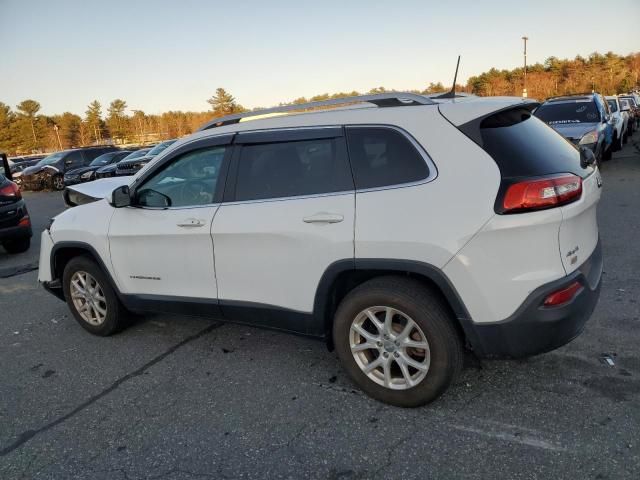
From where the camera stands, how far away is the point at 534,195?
8.34ft

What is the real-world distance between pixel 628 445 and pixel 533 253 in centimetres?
105

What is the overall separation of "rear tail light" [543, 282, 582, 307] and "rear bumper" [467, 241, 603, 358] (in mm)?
20

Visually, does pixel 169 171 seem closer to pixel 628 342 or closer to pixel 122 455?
pixel 122 455

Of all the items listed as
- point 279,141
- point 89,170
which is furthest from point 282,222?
point 89,170

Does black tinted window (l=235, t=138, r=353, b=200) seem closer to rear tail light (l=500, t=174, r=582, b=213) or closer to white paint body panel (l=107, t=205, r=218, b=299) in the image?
white paint body panel (l=107, t=205, r=218, b=299)

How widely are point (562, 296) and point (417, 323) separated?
759 mm

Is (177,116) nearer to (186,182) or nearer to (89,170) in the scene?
(89,170)

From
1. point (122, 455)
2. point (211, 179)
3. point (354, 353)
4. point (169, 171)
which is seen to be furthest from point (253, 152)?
point (122, 455)

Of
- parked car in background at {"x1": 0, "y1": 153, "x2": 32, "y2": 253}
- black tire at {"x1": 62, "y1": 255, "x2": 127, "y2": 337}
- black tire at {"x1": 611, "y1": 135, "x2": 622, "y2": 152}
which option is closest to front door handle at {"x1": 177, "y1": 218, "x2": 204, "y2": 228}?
black tire at {"x1": 62, "y1": 255, "x2": 127, "y2": 337}

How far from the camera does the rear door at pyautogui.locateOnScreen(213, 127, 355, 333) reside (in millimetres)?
3010

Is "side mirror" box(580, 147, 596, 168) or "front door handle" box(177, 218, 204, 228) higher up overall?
"side mirror" box(580, 147, 596, 168)

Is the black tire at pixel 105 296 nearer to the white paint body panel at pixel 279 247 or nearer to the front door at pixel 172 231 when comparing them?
the front door at pixel 172 231

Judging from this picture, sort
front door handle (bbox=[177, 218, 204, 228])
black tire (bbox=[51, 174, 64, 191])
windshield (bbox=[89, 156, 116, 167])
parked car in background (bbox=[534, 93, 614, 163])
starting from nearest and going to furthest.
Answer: front door handle (bbox=[177, 218, 204, 228]) < parked car in background (bbox=[534, 93, 614, 163]) < windshield (bbox=[89, 156, 116, 167]) < black tire (bbox=[51, 174, 64, 191])

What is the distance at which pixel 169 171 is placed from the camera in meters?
3.87
